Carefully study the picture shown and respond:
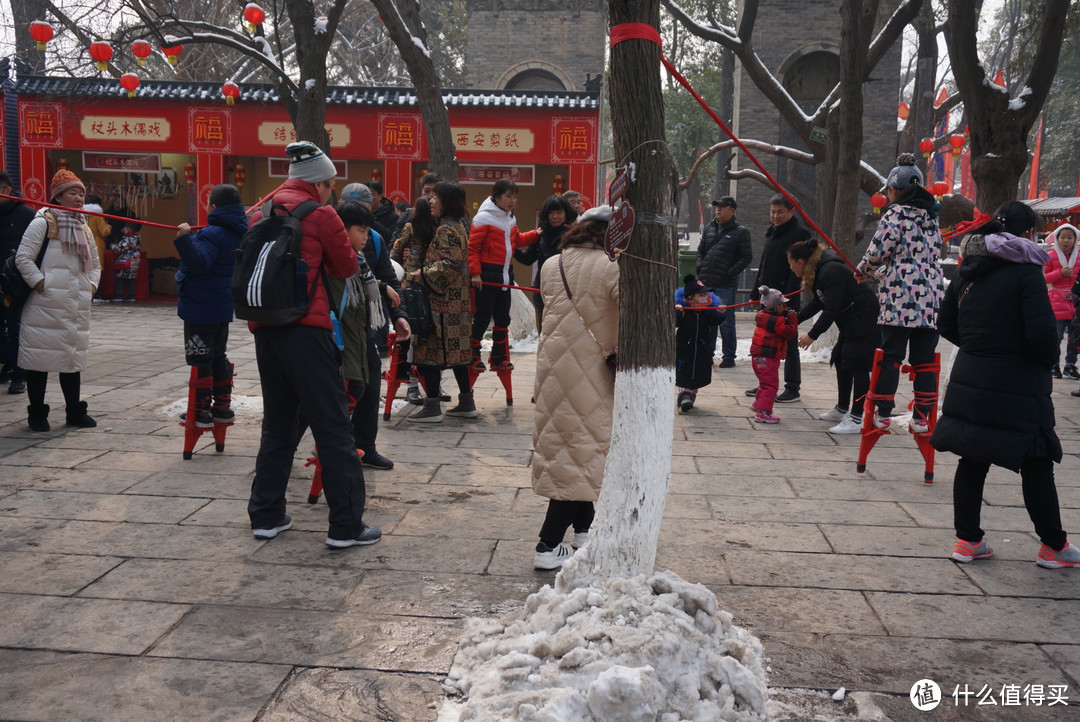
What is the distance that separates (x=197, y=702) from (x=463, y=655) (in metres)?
0.84

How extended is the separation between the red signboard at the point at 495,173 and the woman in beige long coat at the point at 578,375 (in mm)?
14506

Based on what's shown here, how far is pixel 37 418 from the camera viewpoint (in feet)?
21.0

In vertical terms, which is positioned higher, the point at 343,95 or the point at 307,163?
the point at 343,95

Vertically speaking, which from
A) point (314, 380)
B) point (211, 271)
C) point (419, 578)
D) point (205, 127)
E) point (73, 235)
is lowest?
point (419, 578)

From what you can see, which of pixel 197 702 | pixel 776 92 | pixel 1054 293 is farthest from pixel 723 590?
pixel 776 92

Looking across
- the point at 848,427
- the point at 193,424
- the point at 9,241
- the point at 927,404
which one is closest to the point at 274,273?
the point at 193,424

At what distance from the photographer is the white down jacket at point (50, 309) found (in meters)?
6.30

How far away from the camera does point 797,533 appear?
4.62m

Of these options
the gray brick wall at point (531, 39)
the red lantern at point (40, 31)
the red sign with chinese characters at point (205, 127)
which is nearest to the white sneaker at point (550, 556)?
the red lantern at point (40, 31)

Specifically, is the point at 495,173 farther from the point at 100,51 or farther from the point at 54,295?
the point at 54,295

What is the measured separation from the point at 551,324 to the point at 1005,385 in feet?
6.38

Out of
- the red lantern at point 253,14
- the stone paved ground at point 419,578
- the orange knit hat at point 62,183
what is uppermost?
the red lantern at point 253,14

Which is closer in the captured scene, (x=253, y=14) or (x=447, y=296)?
(x=447, y=296)

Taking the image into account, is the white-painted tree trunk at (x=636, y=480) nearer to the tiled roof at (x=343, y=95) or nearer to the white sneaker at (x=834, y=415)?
the white sneaker at (x=834, y=415)
